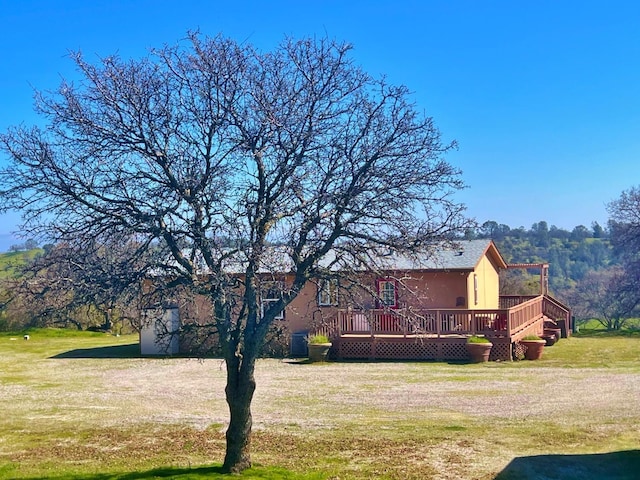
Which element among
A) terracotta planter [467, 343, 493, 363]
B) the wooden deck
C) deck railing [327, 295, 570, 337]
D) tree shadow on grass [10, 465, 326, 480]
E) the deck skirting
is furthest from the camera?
deck railing [327, 295, 570, 337]

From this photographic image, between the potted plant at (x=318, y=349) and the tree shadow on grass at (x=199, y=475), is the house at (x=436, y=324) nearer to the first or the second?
the potted plant at (x=318, y=349)

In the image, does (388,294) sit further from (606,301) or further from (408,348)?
(606,301)

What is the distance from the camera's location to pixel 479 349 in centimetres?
2119

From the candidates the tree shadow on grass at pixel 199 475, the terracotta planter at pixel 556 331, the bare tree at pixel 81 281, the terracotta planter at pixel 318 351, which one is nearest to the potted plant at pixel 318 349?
the terracotta planter at pixel 318 351

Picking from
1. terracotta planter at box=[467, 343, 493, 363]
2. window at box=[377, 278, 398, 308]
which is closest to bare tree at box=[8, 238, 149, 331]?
window at box=[377, 278, 398, 308]

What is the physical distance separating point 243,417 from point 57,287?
3.13 m

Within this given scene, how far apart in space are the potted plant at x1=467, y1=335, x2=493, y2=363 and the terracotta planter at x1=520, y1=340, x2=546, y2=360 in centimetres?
148

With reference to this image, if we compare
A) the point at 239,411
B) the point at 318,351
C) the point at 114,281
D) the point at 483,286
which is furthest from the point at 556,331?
the point at 114,281

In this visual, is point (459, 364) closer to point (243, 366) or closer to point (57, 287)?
point (243, 366)

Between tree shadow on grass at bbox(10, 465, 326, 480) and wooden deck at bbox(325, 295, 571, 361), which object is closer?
tree shadow on grass at bbox(10, 465, 326, 480)

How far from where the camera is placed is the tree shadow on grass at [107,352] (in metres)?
25.7

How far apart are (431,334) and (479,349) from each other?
5.67 feet

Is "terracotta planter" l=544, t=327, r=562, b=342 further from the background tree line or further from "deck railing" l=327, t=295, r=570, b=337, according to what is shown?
"deck railing" l=327, t=295, r=570, b=337

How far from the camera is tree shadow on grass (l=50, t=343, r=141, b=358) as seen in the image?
2567cm
